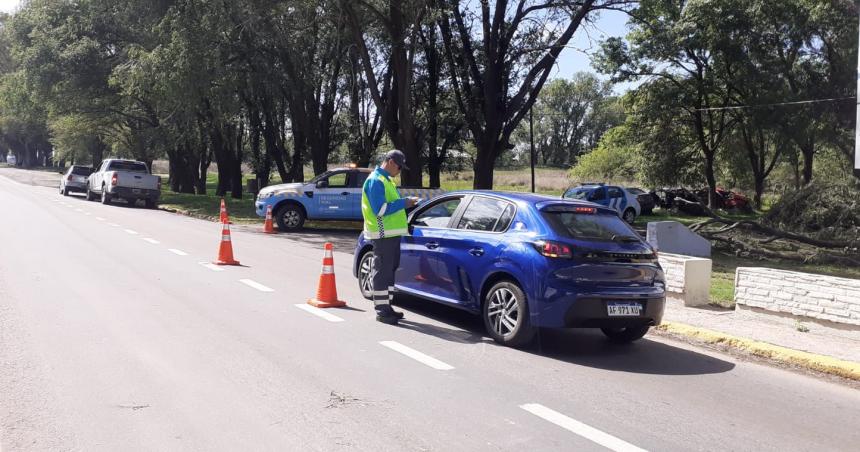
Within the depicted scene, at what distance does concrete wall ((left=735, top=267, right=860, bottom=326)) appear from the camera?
28.9 ft

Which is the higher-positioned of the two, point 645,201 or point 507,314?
point 645,201

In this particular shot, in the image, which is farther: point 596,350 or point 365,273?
point 365,273

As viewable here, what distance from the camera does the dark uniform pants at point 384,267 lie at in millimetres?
8211

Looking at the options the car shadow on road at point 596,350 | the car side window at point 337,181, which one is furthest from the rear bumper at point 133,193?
the car shadow on road at point 596,350

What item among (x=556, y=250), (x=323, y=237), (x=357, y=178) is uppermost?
(x=357, y=178)

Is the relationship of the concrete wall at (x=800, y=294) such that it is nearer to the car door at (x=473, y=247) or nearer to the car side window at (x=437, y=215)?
the car door at (x=473, y=247)

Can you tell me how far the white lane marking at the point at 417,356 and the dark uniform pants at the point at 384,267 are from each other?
962 millimetres

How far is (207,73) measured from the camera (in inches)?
986

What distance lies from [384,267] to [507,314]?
1.61 metres

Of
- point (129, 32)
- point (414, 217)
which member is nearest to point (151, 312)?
point (414, 217)

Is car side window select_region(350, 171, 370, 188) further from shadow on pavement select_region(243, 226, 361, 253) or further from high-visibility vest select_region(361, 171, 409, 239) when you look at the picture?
high-visibility vest select_region(361, 171, 409, 239)

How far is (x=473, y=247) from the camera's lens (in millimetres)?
7801

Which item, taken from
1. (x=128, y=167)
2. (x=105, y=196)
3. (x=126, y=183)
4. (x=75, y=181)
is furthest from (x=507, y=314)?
(x=75, y=181)

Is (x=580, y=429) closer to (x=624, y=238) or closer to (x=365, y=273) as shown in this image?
(x=624, y=238)
